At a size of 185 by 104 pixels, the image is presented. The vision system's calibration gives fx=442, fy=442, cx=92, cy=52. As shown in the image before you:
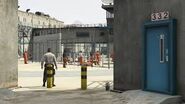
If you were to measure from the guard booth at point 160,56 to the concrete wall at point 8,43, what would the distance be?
6.10 metres

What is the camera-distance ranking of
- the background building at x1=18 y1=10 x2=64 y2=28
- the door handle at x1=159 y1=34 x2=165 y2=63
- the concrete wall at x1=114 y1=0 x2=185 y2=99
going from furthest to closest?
the background building at x1=18 y1=10 x2=64 y2=28, the door handle at x1=159 y1=34 x2=165 y2=63, the concrete wall at x1=114 y1=0 x2=185 y2=99

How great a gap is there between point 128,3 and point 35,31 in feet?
227

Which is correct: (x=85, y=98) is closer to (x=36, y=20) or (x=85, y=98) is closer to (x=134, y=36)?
(x=134, y=36)

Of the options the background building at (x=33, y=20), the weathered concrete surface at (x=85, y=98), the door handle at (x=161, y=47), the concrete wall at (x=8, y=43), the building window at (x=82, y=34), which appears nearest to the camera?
the weathered concrete surface at (x=85, y=98)

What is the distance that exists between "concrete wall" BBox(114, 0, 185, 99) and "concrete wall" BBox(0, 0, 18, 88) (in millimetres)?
4413

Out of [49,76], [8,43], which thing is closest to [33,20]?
[49,76]

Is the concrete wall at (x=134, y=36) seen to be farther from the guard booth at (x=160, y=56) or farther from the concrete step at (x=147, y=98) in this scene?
the concrete step at (x=147, y=98)

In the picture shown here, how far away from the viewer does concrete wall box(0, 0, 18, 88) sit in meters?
17.1

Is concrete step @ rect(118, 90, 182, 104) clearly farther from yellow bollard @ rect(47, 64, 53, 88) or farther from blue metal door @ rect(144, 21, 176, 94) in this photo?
yellow bollard @ rect(47, 64, 53, 88)

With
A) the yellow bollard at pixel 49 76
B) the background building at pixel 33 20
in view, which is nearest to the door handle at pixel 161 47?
the yellow bollard at pixel 49 76

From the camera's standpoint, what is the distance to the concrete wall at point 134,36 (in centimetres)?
1197

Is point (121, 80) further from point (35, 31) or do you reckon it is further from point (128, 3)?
point (35, 31)

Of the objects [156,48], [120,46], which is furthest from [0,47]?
[156,48]

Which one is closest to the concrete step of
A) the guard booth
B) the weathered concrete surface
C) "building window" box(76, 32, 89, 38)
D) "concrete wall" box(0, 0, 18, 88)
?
the weathered concrete surface
